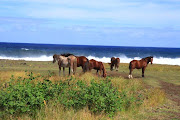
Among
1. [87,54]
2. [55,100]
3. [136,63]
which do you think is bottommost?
[87,54]

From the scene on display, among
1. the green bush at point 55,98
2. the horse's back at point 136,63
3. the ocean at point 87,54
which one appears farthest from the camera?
the ocean at point 87,54

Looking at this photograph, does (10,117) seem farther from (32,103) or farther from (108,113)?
(108,113)

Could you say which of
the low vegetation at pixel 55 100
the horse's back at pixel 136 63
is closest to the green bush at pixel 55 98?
the low vegetation at pixel 55 100

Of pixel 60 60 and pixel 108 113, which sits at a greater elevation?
pixel 60 60

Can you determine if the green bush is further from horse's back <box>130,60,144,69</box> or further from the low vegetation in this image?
horse's back <box>130,60,144,69</box>

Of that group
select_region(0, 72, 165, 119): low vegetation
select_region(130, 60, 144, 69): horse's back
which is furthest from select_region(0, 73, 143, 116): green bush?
select_region(130, 60, 144, 69): horse's back

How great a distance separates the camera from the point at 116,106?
29.7 feet

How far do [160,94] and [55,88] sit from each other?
19.0 ft

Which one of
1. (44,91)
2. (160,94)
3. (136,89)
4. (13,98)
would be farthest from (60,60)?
(13,98)

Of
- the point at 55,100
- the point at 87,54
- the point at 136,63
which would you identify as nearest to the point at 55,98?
the point at 55,100

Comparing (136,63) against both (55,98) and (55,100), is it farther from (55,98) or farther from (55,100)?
(55,100)

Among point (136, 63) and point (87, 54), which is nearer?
point (136, 63)

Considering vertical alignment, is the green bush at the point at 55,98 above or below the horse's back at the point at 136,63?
below

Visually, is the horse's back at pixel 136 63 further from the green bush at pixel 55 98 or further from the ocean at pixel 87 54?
the ocean at pixel 87 54
